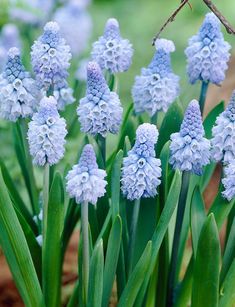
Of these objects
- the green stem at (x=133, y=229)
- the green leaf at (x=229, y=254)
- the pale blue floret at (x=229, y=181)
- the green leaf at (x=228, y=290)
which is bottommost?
the green leaf at (x=228, y=290)

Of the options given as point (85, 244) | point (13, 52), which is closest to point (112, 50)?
point (13, 52)

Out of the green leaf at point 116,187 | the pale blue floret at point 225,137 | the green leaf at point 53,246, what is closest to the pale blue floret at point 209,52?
the pale blue floret at point 225,137

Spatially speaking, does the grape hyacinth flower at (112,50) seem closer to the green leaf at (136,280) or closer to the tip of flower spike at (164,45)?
the tip of flower spike at (164,45)

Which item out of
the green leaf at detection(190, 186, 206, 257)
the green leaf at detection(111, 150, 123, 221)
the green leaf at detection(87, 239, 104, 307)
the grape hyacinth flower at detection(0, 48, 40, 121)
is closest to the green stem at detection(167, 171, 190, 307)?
the green leaf at detection(190, 186, 206, 257)

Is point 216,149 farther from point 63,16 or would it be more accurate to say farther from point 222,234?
point 63,16

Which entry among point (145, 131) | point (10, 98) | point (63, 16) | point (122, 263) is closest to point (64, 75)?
point (10, 98)

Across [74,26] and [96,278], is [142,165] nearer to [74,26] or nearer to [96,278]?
[96,278]

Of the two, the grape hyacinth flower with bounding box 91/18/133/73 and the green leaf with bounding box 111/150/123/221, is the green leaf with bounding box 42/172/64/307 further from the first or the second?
the grape hyacinth flower with bounding box 91/18/133/73
